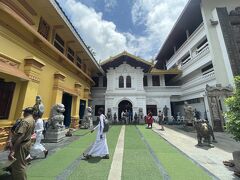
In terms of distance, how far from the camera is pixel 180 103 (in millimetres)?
19156

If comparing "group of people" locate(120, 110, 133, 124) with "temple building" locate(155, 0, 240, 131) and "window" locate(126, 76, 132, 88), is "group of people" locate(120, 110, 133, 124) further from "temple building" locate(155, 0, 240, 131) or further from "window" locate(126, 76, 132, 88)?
"temple building" locate(155, 0, 240, 131)

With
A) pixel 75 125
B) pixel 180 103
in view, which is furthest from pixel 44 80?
pixel 180 103

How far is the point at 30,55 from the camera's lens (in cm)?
680

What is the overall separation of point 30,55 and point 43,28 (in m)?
2.54

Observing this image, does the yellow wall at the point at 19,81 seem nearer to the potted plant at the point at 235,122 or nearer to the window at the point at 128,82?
the potted plant at the point at 235,122

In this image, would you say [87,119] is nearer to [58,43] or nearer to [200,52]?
[58,43]

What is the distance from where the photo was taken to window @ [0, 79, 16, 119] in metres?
5.59

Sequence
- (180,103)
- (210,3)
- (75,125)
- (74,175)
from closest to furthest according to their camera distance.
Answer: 1. (74,175)
2. (75,125)
3. (210,3)
4. (180,103)

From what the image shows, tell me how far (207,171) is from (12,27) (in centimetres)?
865

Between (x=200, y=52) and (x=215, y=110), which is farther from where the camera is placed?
(x=200, y=52)

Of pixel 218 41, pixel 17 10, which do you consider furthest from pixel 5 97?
pixel 218 41

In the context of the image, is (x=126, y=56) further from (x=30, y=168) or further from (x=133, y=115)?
(x=30, y=168)

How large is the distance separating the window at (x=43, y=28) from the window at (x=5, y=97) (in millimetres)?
3791

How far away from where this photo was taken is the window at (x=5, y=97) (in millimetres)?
5594
